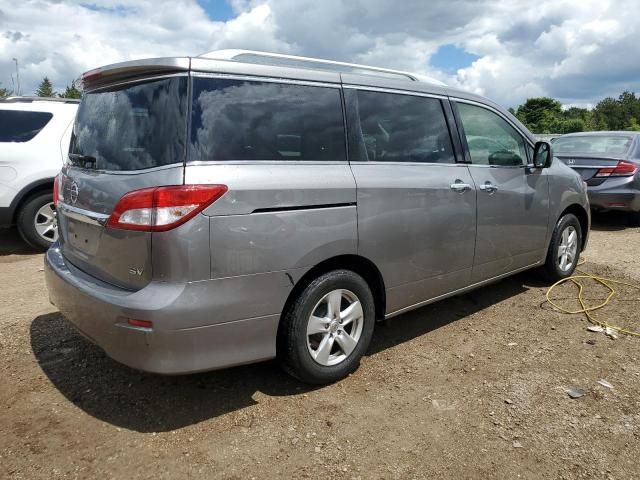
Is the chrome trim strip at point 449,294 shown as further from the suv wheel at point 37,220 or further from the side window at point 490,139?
the suv wheel at point 37,220

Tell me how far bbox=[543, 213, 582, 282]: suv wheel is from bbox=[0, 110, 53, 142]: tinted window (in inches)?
235

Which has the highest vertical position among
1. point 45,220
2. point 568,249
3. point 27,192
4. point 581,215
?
point 27,192

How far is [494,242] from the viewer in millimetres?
4285

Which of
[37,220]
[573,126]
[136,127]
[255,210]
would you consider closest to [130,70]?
[136,127]

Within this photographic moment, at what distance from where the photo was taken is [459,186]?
3.87 m

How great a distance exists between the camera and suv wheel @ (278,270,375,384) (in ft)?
9.88

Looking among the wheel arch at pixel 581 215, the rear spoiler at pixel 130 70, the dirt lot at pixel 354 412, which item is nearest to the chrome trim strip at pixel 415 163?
the rear spoiler at pixel 130 70

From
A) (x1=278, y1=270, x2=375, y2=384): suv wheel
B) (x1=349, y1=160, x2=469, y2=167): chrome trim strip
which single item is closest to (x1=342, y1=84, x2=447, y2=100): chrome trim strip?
(x1=349, y1=160, x2=469, y2=167): chrome trim strip

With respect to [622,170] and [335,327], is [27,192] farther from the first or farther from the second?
[622,170]

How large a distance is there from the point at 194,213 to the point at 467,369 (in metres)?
2.15

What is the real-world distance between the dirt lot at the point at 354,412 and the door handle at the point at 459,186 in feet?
3.77

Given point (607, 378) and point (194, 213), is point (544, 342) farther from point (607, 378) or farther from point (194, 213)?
point (194, 213)

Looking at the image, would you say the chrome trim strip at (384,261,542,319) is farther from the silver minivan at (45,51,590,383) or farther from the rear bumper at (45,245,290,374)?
the rear bumper at (45,245,290,374)

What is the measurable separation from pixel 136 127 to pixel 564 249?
431 centimetres
